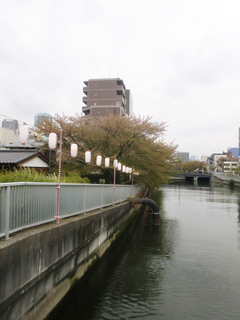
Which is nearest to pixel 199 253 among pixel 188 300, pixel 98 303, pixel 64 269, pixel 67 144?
pixel 188 300

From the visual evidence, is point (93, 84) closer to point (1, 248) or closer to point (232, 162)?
point (1, 248)

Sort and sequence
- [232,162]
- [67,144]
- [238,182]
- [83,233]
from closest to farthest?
[83,233], [67,144], [238,182], [232,162]

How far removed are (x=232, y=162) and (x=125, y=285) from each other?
137287 millimetres

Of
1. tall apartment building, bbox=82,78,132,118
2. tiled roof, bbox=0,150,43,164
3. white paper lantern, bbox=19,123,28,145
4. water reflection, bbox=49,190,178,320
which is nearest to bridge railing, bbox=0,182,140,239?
white paper lantern, bbox=19,123,28,145

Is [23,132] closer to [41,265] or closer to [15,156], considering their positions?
[41,265]

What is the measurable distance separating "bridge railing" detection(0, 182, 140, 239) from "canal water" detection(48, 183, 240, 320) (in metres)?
2.48

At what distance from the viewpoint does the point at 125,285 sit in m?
8.76

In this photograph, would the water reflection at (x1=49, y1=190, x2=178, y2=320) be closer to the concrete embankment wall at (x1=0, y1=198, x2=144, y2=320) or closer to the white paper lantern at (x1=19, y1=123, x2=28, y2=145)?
the concrete embankment wall at (x1=0, y1=198, x2=144, y2=320)

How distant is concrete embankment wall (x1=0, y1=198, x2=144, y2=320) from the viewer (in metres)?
4.39

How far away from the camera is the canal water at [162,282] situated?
7000mm

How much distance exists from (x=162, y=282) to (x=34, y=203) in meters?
5.80

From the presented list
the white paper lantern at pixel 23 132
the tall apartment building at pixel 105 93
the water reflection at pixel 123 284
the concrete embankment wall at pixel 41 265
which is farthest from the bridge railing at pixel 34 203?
the tall apartment building at pixel 105 93

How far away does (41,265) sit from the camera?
5551mm

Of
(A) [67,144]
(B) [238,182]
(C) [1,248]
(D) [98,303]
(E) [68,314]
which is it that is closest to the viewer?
(C) [1,248]
